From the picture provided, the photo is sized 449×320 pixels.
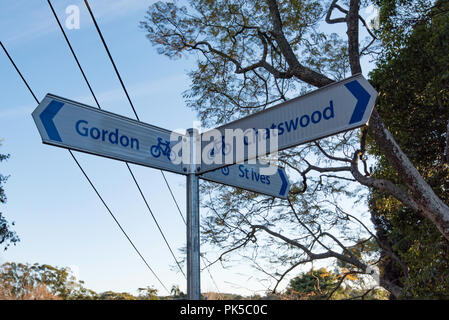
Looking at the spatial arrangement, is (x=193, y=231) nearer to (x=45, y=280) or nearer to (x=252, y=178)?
(x=252, y=178)


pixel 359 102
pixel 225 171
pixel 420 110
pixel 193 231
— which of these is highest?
pixel 420 110

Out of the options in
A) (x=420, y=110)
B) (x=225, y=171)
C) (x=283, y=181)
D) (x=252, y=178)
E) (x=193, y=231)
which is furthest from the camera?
(x=420, y=110)

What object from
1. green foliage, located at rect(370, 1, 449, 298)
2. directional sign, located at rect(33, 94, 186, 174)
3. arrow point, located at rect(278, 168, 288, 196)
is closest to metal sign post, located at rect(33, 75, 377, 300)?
directional sign, located at rect(33, 94, 186, 174)

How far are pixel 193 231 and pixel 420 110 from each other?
7.90m

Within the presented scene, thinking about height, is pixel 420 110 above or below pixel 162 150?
above

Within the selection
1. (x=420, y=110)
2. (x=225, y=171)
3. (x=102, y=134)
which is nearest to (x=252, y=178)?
(x=225, y=171)

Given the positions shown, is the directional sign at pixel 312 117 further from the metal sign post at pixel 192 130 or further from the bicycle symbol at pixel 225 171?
the bicycle symbol at pixel 225 171

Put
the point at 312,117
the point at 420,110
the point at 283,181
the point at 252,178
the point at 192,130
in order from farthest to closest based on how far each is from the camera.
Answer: the point at 420,110
the point at 283,181
the point at 252,178
the point at 192,130
the point at 312,117

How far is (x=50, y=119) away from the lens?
2531mm
